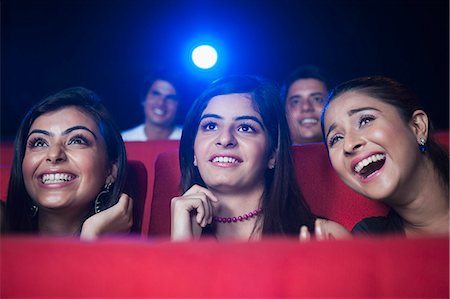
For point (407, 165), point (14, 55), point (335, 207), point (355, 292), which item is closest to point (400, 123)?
point (407, 165)

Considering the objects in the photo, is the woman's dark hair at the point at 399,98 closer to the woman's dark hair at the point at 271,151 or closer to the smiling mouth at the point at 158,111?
the woman's dark hair at the point at 271,151

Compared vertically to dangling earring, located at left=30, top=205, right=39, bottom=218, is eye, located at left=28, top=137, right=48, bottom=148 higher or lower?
higher

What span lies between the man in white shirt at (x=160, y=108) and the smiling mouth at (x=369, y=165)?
6.21 ft

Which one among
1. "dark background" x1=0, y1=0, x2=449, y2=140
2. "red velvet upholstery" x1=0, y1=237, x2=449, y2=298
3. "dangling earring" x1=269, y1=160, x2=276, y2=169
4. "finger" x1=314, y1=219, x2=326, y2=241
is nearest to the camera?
"red velvet upholstery" x1=0, y1=237, x2=449, y2=298

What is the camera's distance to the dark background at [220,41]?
Answer: 11.4ft

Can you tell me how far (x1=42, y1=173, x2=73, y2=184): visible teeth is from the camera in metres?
1.19

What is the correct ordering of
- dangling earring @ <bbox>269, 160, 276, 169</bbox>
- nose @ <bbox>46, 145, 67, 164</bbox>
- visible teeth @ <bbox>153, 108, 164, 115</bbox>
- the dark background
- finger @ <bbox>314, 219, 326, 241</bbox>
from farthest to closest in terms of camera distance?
the dark background, visible teeth @ <bbox>153, 108, 164, 115</bbox>, dangling earring @ <bbox>269, 160, 276, 169</bbox>, nose @ <bbox>46, 145, 67, 164</bbox>, finger @ <bbox>314, 219, 326, 241</bbox>

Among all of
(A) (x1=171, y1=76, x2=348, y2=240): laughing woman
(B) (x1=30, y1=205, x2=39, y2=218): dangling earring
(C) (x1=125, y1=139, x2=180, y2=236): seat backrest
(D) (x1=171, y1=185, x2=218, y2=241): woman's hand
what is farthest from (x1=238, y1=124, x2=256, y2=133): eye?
(B) (x1=30, y1=205, x2=39, y2=218): dangling earring

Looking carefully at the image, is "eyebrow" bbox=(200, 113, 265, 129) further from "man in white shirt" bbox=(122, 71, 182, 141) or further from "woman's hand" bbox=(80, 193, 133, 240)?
"man in white shirt" bbox=(122, 71, 182, 141)

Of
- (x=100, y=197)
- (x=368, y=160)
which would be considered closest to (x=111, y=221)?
(x=100, y=197)

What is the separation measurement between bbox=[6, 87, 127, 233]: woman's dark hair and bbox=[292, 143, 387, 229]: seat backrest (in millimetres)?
529

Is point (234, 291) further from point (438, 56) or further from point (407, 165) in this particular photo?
point (438, 56)

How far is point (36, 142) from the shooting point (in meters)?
1.26

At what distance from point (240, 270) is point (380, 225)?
73 cm
